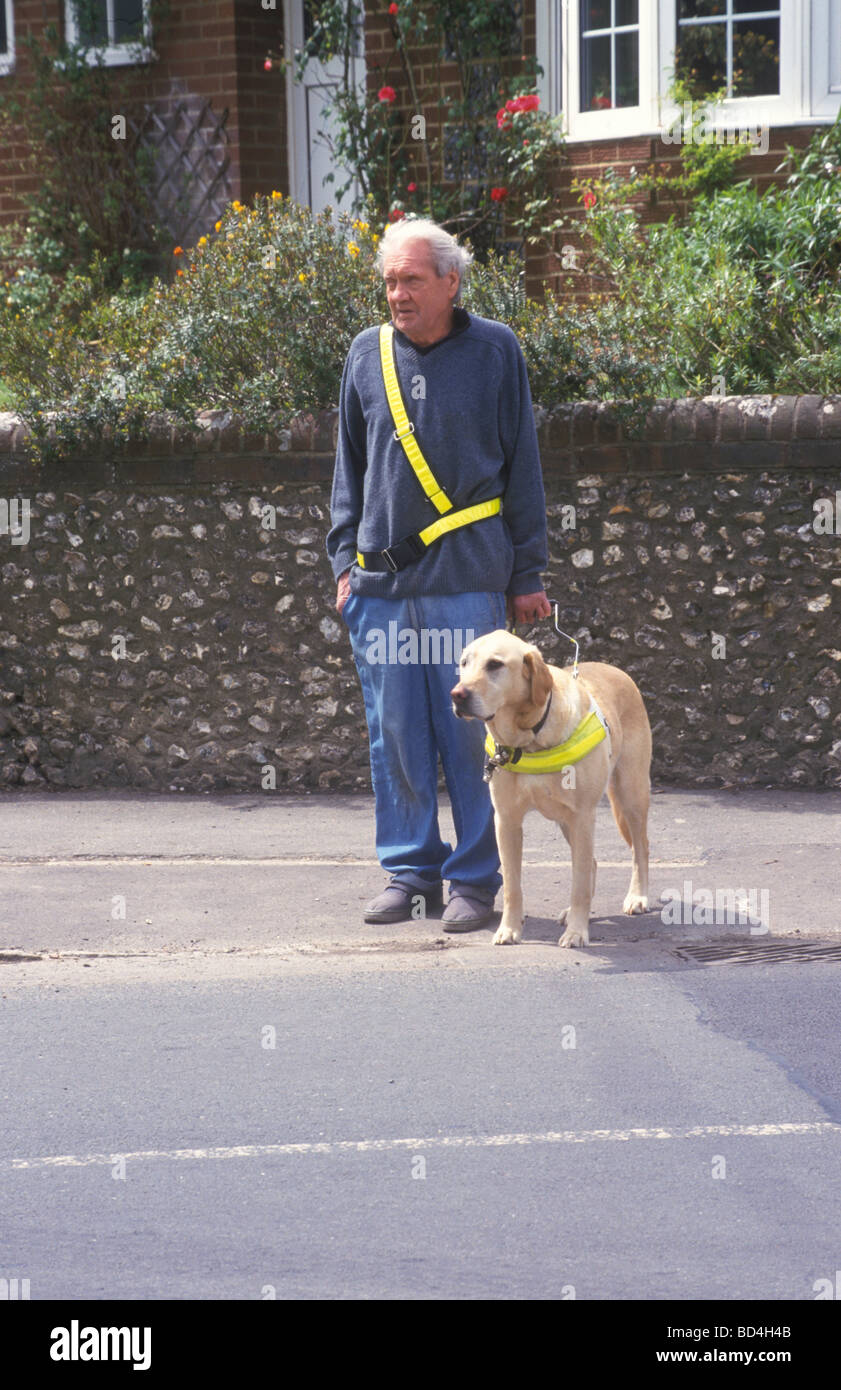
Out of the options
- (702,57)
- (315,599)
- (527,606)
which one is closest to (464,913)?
(527,606)

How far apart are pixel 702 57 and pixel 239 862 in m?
7.81

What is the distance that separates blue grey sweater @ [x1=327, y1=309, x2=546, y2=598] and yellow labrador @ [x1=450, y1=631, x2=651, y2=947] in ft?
1.39

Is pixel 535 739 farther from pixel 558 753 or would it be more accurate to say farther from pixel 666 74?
Answer: pixel 666 74

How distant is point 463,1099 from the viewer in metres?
4.85

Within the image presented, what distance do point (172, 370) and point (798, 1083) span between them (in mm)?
5951

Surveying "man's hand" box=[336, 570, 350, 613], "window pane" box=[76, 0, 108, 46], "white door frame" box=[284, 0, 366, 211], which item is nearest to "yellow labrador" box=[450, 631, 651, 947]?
"man's hand" box=[336, 570, 350, 613]

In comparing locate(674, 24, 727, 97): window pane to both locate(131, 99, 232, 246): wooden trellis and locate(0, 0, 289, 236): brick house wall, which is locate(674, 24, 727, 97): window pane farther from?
locate(131, 99, 232, 246): wooden trellis

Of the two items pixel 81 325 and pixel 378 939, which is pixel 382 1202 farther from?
pixel 81 325

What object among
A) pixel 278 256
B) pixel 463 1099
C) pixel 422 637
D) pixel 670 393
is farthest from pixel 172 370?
pixel 463 1099

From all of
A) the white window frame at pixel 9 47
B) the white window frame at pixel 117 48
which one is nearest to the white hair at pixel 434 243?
the white window frame at pixel 117 48

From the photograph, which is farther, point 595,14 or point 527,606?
point 595,14

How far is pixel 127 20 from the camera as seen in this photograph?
14.8m

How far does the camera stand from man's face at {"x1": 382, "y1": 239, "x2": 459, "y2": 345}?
6.12 meters

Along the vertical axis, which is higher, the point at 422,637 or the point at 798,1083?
the point at 422,637
